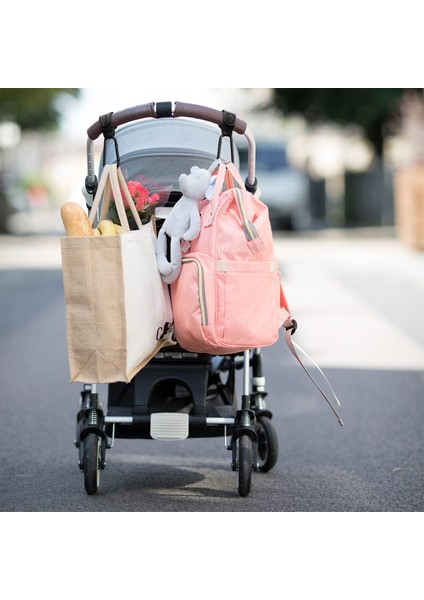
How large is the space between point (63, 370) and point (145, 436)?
4.63 meters

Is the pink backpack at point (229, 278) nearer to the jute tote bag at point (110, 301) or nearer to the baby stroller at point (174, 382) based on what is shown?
the jute tote bag at point (110, 301)

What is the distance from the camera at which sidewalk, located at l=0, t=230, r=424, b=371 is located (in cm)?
1070

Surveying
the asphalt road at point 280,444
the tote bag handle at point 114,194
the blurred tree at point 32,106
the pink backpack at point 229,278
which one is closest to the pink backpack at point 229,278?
the pink backpack at point 229,278

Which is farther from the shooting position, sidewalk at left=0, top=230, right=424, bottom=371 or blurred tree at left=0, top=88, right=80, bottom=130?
blurred tree at left=0, top=88, right=80, bottom=130

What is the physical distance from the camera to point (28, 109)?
142 feet

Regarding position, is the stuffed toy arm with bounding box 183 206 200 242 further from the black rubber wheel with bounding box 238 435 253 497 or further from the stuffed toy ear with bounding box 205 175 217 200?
the black rubber wheel with bounding box 238 435 253 497

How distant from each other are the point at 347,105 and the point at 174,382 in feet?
91.2

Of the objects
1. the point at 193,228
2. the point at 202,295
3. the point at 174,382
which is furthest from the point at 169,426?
the point at 193,228

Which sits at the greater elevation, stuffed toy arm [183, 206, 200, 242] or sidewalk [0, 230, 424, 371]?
stuffed toy arm [183, 206, 200, 242]

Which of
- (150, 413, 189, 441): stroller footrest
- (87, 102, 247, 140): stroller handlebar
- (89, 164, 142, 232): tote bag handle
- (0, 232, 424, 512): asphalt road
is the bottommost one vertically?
(0, 232, 424, 512): asphalt road

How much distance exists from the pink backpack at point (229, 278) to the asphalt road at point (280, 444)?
0.84 meters

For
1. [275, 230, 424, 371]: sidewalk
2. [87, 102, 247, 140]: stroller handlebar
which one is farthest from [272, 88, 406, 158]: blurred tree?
[87, 102, 247, 140]: stroller handlebar

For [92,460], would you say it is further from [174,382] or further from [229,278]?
[229,278]

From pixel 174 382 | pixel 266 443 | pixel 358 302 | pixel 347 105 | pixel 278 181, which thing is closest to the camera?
pixel 174 382
